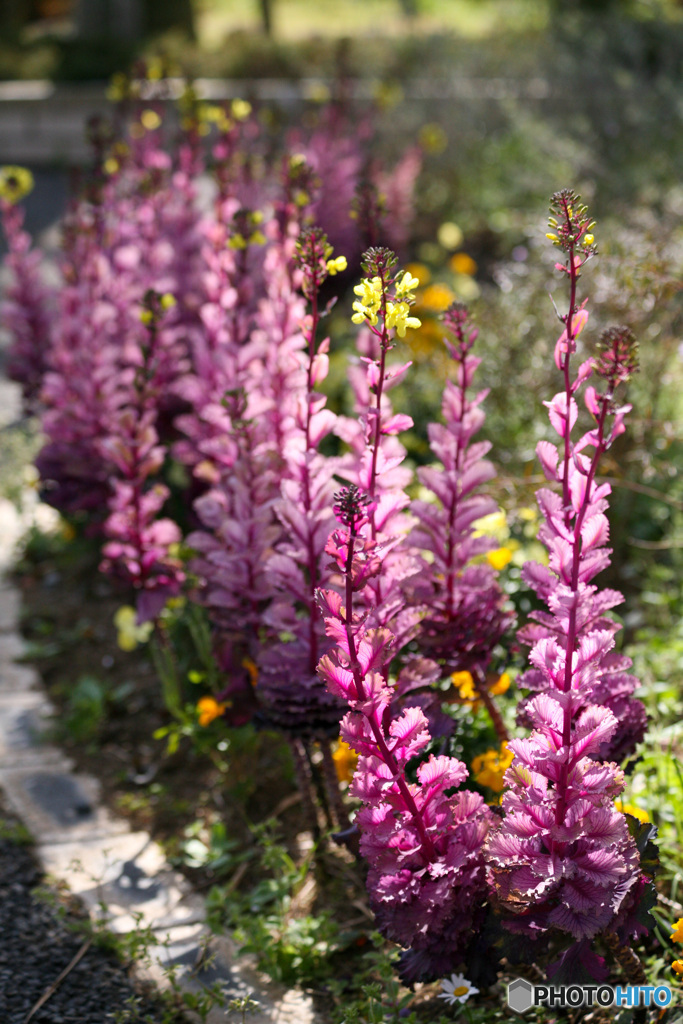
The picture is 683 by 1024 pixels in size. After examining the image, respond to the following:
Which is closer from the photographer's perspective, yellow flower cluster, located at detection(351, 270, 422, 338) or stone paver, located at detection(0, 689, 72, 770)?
yellow flower cluster, located at detection(351, 270, 422, 338)

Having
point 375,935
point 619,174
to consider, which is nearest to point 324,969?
point 375,935

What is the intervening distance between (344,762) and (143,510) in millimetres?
804

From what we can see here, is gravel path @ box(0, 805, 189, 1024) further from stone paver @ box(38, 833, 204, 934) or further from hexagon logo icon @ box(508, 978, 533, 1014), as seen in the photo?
hexagon logo icon @ box(508, 978, 533, 1014)

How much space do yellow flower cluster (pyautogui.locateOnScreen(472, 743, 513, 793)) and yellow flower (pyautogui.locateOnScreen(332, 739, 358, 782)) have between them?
29 centimetres

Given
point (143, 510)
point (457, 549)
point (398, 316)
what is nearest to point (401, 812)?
point (457, 549)

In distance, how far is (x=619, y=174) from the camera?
260 inches

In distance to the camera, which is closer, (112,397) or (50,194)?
(112,397)

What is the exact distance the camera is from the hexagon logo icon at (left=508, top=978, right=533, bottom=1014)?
6.02 feet

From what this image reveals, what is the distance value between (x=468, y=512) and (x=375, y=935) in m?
0.85

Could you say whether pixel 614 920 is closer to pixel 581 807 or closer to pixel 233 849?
pixel 581 807

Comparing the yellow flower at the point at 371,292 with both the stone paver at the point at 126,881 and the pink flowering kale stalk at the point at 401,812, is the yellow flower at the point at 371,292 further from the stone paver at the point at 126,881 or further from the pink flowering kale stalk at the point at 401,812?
the stone paver at the point at 126,881

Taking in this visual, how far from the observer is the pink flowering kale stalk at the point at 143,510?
8.10ft

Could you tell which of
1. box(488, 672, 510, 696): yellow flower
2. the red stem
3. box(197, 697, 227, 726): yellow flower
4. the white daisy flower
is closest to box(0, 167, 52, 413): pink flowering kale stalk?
box(197, 697, 227, 726): yellow flower

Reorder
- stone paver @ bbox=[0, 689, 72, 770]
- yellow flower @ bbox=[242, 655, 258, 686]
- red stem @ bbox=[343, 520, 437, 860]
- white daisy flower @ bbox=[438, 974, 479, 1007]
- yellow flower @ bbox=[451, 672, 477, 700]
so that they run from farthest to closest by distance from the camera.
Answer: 1. stone paver @ bbox=[0, 689, 72, 770]
2. yellow flower @ bbox=[242, 655, 258, 686]
3. yellow flower @ bbox=[451, 672, 477, 700]
4. white daisy flower @ bbox=[438, 974, 479, 1007]
5. red stem @ bbox=[343, 520, 437, 860]
